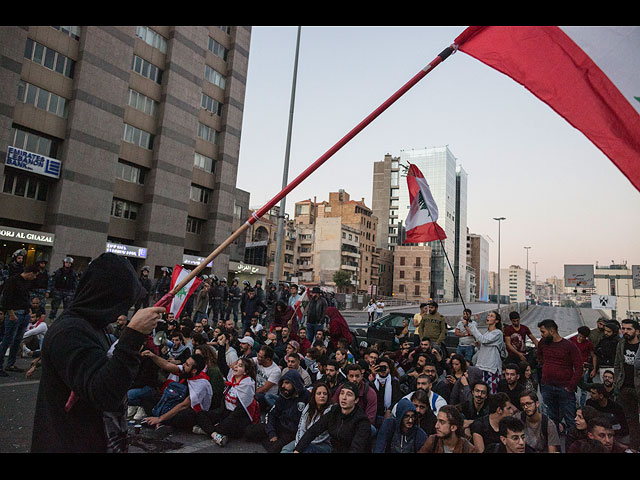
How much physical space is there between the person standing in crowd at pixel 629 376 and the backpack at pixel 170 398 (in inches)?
251

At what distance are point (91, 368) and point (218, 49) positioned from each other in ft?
139

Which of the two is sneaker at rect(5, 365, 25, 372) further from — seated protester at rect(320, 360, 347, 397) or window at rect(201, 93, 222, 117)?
window at rect(201, 93, 222, 117)

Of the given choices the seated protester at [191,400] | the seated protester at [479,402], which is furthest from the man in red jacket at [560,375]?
the seated protester at [191,400]

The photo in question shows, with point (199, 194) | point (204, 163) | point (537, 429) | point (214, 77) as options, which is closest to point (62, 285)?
point (537, 429)

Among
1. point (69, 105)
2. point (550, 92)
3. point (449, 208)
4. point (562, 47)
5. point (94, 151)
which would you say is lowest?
point (550, 92)

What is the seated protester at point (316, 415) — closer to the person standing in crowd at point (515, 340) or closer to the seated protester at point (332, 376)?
the seated protester at point (332, 376)

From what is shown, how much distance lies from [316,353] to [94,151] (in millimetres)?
26099

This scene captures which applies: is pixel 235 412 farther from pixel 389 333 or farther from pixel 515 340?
pixel 389 333

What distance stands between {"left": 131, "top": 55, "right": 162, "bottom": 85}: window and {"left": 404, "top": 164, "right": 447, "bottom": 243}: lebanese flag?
28013 millimetres

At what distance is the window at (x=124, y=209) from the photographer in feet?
103

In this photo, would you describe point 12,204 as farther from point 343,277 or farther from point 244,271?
point 343,277

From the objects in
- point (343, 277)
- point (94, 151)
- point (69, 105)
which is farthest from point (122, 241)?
point (343, 277)

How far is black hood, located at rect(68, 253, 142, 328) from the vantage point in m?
2.07
